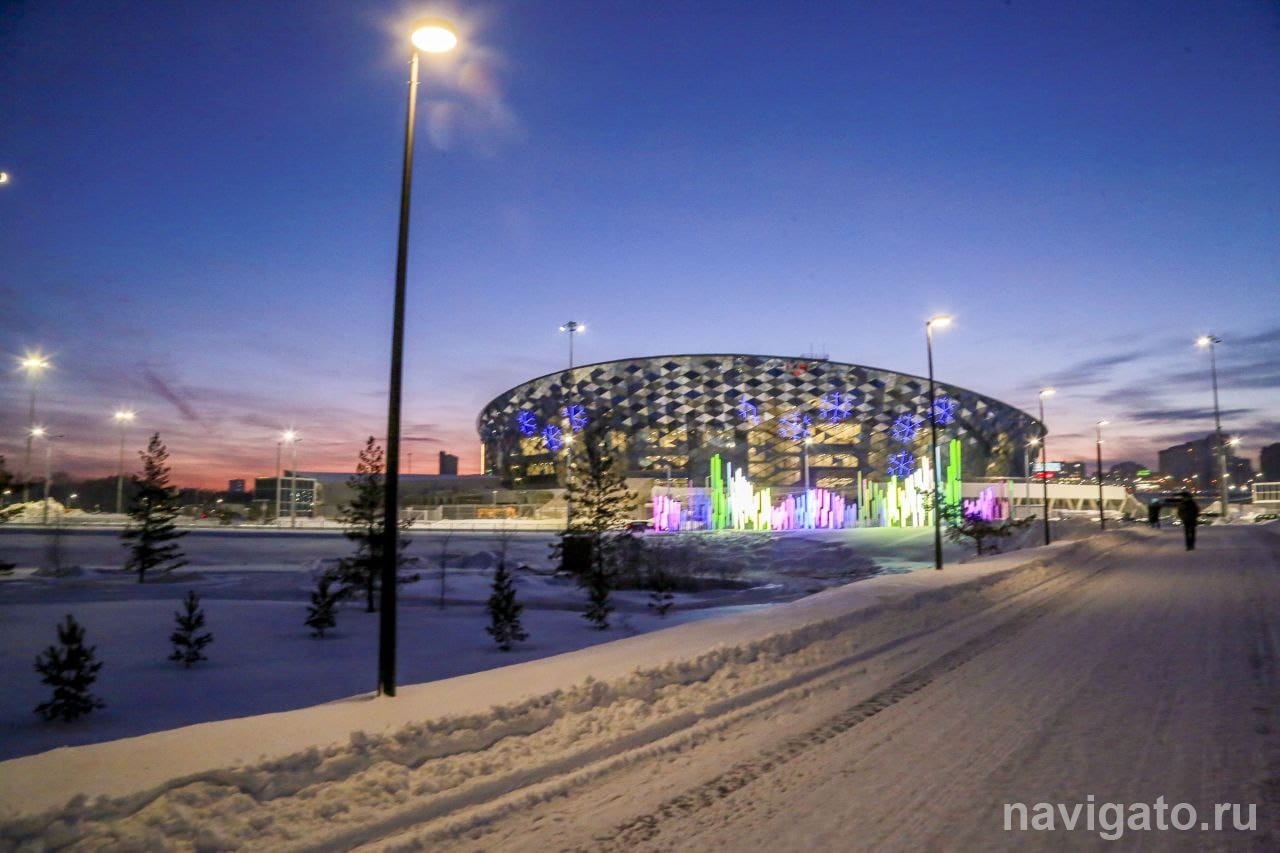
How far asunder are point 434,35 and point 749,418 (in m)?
89.9

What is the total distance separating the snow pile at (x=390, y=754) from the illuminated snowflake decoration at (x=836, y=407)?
89.9 meters

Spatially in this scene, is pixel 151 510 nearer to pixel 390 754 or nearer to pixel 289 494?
pixel 390 754

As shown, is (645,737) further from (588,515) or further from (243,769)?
(588,515)

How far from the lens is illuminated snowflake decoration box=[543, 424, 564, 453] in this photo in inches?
3880

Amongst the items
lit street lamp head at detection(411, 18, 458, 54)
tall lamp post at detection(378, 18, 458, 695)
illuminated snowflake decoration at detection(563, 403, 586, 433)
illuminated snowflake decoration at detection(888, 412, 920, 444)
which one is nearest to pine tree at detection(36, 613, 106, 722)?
tall lamp post at detection(378, 18, 458, 695)

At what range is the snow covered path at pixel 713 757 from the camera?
4379 mm

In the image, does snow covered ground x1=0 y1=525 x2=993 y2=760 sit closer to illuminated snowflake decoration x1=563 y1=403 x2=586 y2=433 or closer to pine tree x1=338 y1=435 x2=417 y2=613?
pine tree x1=338 y1=435 x2=417 y2=613

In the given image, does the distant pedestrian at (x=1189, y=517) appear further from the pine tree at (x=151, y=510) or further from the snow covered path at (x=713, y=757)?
the pine tree at (x=151, y=510)

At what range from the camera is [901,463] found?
94188 mm

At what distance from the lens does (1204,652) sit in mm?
9570

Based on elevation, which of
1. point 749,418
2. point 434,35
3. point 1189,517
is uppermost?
point 749,418

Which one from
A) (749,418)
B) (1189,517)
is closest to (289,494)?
(749,418)

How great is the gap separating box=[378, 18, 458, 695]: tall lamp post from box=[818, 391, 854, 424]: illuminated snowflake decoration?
91.7 meters

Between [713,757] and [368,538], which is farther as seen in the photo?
[368,538]
